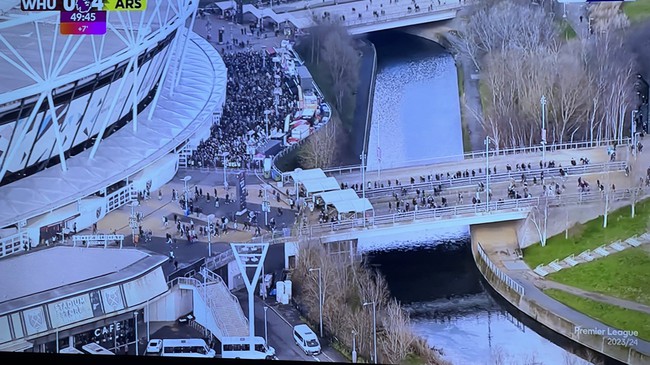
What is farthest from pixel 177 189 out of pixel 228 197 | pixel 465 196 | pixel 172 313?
pixel 465 196

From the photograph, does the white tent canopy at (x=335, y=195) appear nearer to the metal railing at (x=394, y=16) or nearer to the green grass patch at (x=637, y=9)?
the metal railing at (x=394, y=16)

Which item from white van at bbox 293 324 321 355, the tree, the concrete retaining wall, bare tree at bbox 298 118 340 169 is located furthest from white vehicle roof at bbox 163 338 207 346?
the tree

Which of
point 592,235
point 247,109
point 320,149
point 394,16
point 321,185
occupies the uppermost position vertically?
point 394,16

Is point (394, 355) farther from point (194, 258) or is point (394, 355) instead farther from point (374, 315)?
point (194, 258)

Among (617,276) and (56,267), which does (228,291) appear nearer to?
(56,267)

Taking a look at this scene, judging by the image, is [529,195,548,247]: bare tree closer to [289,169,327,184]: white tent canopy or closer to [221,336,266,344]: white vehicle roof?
[289,169,327,184]: white tent canopy

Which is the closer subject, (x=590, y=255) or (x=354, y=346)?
(x=354, y=346)

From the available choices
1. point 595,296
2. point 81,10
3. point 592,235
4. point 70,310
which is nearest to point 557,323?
point 595,296
